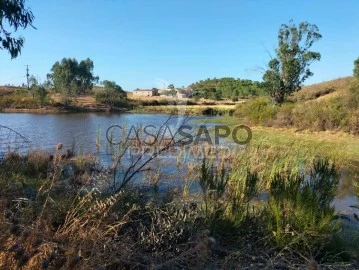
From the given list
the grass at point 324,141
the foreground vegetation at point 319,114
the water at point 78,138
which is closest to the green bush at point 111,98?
the water at point 78,138

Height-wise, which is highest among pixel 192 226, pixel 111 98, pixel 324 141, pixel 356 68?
pixel 356 68

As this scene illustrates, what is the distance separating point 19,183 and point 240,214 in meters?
3.14

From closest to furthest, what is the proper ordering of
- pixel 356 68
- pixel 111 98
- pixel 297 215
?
pixel 297 215 < pixel 356 68 < pixel 111 98

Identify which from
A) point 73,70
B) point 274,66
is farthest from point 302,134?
point 73,70

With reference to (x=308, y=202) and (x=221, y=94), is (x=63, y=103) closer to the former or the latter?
(x=221, y=94)

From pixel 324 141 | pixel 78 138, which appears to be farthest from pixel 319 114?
pixel 78 138

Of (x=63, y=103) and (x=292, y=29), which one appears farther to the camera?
(x=63, y=103)

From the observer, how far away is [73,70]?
100 metres

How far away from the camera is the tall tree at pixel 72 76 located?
295ft

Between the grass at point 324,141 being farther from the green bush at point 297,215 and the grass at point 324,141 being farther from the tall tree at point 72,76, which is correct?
the tall tree at point 72,76

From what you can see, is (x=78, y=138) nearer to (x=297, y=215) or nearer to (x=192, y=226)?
(x=192, y=226)

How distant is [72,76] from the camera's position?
9875 centimetres

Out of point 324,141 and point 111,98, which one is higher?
point 111,98

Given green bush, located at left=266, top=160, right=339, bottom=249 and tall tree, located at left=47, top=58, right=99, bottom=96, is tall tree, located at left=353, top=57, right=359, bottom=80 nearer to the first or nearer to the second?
green bush, located at left=266, top=160, right=339, bottom=249
